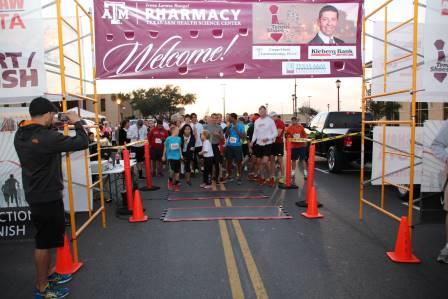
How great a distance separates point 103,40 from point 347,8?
5.44 metres

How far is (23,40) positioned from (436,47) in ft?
16.5

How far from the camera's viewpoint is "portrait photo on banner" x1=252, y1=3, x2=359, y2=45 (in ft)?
27.2

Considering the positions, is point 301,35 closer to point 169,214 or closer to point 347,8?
point 347,8

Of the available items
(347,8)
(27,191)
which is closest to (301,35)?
(347,8)

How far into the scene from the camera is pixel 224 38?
8.26m

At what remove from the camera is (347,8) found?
8.49 meters

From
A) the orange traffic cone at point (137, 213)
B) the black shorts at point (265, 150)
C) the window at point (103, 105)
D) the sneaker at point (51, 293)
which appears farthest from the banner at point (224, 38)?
the window at point (103, 105)

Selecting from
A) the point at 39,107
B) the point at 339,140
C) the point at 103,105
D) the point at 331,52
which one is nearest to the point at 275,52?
the point at 331,52

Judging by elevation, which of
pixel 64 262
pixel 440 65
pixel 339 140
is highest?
pixel 440 65

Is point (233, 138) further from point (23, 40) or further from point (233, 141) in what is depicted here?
point (23, 40)

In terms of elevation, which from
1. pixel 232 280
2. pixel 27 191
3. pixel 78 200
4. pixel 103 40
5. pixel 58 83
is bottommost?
pixel 232 280

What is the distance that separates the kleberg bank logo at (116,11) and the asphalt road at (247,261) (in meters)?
4.23

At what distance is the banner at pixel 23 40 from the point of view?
4469 mm

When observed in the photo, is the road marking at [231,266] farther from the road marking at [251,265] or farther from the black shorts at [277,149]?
the black shorts at [277,149]
